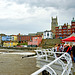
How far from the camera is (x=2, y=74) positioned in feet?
27.0

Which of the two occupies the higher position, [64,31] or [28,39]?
[64,31]

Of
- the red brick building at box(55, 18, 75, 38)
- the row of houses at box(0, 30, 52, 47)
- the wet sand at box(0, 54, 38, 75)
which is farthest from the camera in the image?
the red brick building at box(55, 18, 75, 38)

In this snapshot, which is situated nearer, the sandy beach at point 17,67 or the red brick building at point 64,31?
the sandy beach at point 17,67

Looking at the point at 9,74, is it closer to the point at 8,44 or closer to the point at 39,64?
the point at 39,64

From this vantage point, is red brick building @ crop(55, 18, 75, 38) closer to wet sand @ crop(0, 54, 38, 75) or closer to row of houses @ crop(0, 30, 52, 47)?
row of houses @ crop(0, 30, 52, 47)

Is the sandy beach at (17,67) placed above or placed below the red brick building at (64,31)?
below

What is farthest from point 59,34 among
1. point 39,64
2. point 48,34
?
point 39,64

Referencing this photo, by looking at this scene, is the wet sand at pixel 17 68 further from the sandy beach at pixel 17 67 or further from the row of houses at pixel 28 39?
the row of houses at pixel 28 39

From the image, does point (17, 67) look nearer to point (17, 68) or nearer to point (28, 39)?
point (17, 68)

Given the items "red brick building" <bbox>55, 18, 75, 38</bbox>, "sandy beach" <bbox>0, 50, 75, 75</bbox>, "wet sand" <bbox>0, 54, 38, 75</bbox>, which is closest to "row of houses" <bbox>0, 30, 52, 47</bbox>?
"red brick building" <bbox>55, 18, 75, 38</bbox>

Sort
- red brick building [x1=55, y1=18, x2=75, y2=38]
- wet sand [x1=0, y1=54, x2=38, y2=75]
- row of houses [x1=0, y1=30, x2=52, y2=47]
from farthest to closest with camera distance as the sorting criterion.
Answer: red brick building [x1=55, y1=18, x2=75, y2=38] → row of houses [x1=0, y1=30, x2=52, y2=47] → wet sand [x1=0, y1=54, x2=38, y2=75]

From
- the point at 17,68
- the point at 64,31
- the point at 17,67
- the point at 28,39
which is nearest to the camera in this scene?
the point at 17,68

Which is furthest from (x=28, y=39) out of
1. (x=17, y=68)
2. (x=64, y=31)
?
(x=17, y=68)

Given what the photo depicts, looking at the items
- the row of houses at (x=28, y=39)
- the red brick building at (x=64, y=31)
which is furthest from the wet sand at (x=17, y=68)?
the red brick building at (x=64, y=31)
